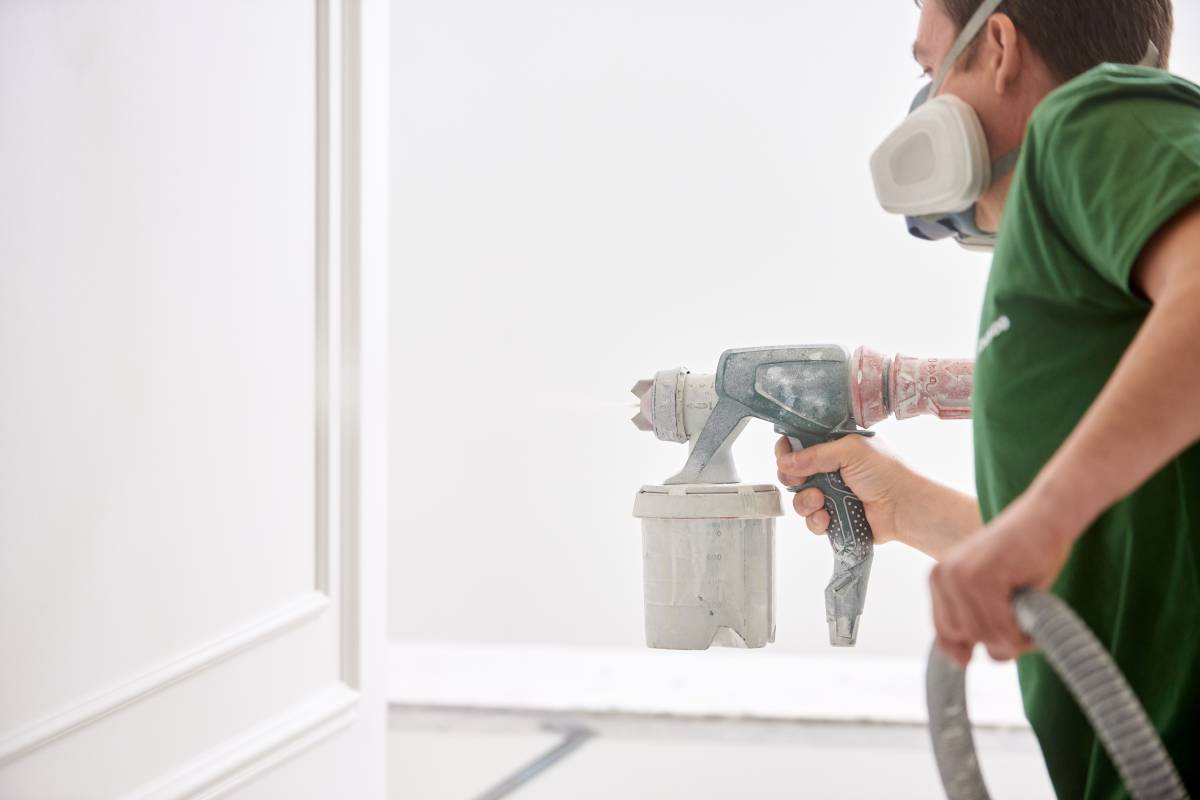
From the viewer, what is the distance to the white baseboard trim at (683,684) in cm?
238

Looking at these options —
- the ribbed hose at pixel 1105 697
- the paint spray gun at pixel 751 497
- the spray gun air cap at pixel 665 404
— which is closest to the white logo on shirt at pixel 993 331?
the ribbed hose at pixel 1105 697

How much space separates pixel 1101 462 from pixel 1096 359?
18cm

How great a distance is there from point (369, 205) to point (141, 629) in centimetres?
73

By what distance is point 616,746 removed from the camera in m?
2.29

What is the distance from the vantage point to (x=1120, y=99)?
1.82 feet

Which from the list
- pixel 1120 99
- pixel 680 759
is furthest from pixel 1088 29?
pixel 680 759

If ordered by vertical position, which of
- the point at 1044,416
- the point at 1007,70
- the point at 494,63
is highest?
the point at 494,63

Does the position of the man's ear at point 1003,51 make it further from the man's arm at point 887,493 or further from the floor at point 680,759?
the floor at point 680,759

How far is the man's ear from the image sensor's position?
0.75m

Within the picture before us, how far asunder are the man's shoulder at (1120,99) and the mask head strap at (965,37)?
0.74ft

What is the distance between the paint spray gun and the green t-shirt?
1.33 ft

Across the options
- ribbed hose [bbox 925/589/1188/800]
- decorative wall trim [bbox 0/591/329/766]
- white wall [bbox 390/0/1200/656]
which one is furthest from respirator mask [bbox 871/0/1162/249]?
white wall [bbox 390/0/1200/656]

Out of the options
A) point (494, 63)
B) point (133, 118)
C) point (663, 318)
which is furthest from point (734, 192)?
point (133, 118)

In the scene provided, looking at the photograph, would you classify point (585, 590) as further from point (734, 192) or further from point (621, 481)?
point (734, 192)
